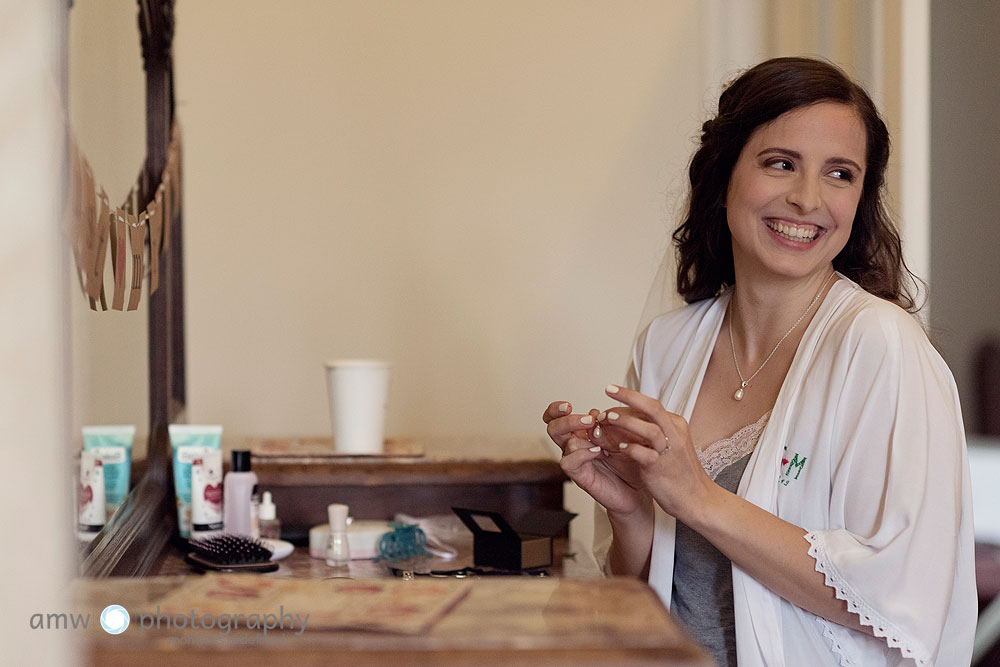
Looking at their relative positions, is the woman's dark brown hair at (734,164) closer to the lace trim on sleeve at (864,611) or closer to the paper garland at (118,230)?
the lace trim on sleeve at (864,611)

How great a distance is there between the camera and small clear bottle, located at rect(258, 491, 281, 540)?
171 cm

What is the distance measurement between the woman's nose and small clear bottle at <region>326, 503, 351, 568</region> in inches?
34.9

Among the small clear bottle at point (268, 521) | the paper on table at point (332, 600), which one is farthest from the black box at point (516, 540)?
the paper on table at point (332, 600)

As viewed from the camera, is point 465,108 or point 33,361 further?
point 465,108

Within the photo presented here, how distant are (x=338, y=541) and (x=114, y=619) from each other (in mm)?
1130

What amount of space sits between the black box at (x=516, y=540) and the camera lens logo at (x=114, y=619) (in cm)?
103


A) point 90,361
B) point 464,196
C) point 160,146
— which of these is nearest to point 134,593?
point 90,361

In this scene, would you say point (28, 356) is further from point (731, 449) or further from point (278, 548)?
point (278, 548)

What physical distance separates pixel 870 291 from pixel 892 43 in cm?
122

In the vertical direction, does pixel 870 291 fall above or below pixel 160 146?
below

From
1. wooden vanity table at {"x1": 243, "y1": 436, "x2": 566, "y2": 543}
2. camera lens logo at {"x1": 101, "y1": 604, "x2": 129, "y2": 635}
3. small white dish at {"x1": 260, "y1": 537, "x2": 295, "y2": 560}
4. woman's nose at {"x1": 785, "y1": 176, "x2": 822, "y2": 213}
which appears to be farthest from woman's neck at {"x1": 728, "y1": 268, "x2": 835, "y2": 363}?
camera lens logo at {"x1": 101, "y1": 604, "x2": 129, "y2": 635}

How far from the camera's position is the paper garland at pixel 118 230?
94 cm

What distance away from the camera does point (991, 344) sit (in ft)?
7.54

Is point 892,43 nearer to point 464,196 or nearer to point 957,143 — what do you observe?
point 957,143
